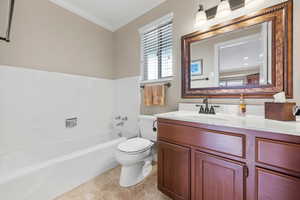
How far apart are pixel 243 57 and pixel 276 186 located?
1.10m

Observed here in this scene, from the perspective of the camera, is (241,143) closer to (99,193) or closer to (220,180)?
(220,180)

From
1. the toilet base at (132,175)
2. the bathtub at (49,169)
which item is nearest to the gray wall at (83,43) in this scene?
the toilet base at (132,175)

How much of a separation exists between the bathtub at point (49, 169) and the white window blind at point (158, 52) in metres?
1.26

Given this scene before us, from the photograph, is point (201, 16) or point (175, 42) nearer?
point (201, 16)

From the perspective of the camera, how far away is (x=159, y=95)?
1942 mm

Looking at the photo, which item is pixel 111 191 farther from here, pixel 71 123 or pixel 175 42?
pixel 175 42

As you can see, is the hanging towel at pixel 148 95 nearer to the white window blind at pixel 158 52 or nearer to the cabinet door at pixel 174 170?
the white window blind at pixel 158 52

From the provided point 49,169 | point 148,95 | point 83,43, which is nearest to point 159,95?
point 148,95

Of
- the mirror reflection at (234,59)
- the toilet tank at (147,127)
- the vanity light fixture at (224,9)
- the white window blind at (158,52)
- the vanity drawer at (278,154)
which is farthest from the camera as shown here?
the white window blind at (158,52)

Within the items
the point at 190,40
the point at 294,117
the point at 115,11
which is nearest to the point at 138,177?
the point at 294,117

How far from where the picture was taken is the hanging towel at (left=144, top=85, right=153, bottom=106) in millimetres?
2040

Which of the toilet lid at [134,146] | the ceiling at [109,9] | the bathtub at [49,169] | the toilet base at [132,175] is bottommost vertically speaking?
the toilet base at [132,175]

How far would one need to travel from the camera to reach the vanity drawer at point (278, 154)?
679mm

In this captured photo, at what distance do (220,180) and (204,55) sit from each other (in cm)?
128
